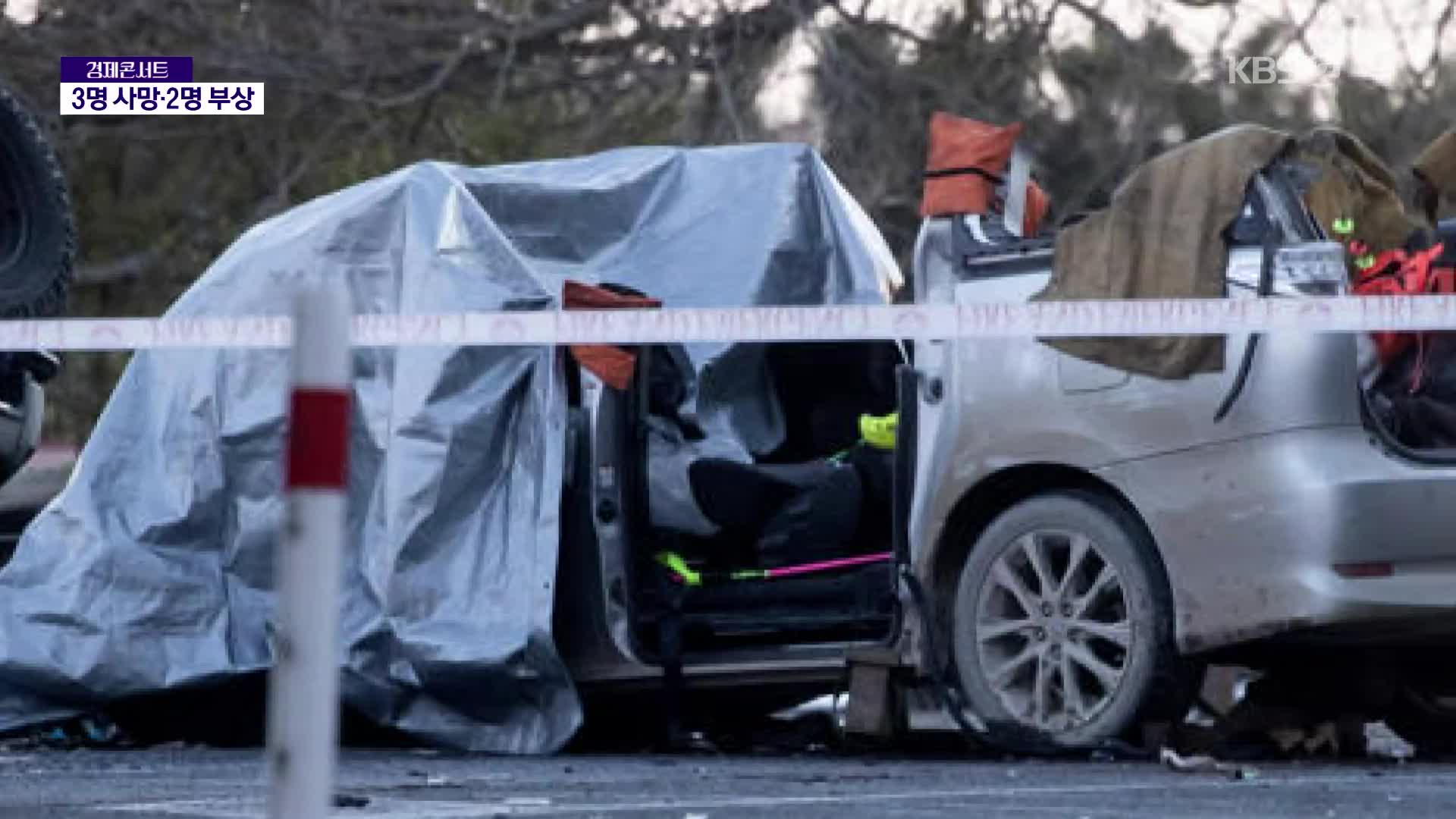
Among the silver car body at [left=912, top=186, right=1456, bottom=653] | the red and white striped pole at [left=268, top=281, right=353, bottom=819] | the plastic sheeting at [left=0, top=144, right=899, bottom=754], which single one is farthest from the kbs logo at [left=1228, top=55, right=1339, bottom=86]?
the red and white striped pole at [left=268, top=281, right=353, bottom=819]

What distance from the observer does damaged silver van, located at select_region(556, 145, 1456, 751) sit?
8508 millimetres

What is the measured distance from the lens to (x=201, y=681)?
9.98m

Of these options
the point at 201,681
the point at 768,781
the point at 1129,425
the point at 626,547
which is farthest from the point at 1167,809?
the point at 201,681

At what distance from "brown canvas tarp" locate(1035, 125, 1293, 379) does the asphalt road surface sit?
1079 millimetres

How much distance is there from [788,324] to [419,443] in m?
1.22

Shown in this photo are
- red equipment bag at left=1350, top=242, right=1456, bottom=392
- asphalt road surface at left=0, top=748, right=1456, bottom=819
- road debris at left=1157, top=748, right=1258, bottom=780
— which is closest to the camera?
asphalt road surface at left=0, top=748, right=1456, bottom=819

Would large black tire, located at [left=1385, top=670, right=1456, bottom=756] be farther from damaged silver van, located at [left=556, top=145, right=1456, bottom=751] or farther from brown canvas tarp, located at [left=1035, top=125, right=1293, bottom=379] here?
brown canvas tarp, located at [left=1035, top=125, right=1293, bottom=379]

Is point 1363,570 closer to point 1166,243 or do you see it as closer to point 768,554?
point 1166,243

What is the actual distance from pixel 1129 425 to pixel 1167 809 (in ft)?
5.95

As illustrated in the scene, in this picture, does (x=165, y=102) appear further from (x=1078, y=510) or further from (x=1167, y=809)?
(x=1167, y=809)

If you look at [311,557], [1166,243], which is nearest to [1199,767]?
[1166,243]

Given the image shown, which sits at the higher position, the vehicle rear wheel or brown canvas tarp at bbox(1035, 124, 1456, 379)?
brown canvas tarp at bbox(1035, 124, 1456, 379)

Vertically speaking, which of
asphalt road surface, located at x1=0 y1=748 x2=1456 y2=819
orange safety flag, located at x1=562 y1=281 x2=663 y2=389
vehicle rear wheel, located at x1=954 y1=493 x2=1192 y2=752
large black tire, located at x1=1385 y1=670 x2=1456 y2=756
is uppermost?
orange safety flag, located at x1=562 y1=281 x2=663 y2=389

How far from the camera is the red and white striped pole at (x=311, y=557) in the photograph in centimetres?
359
